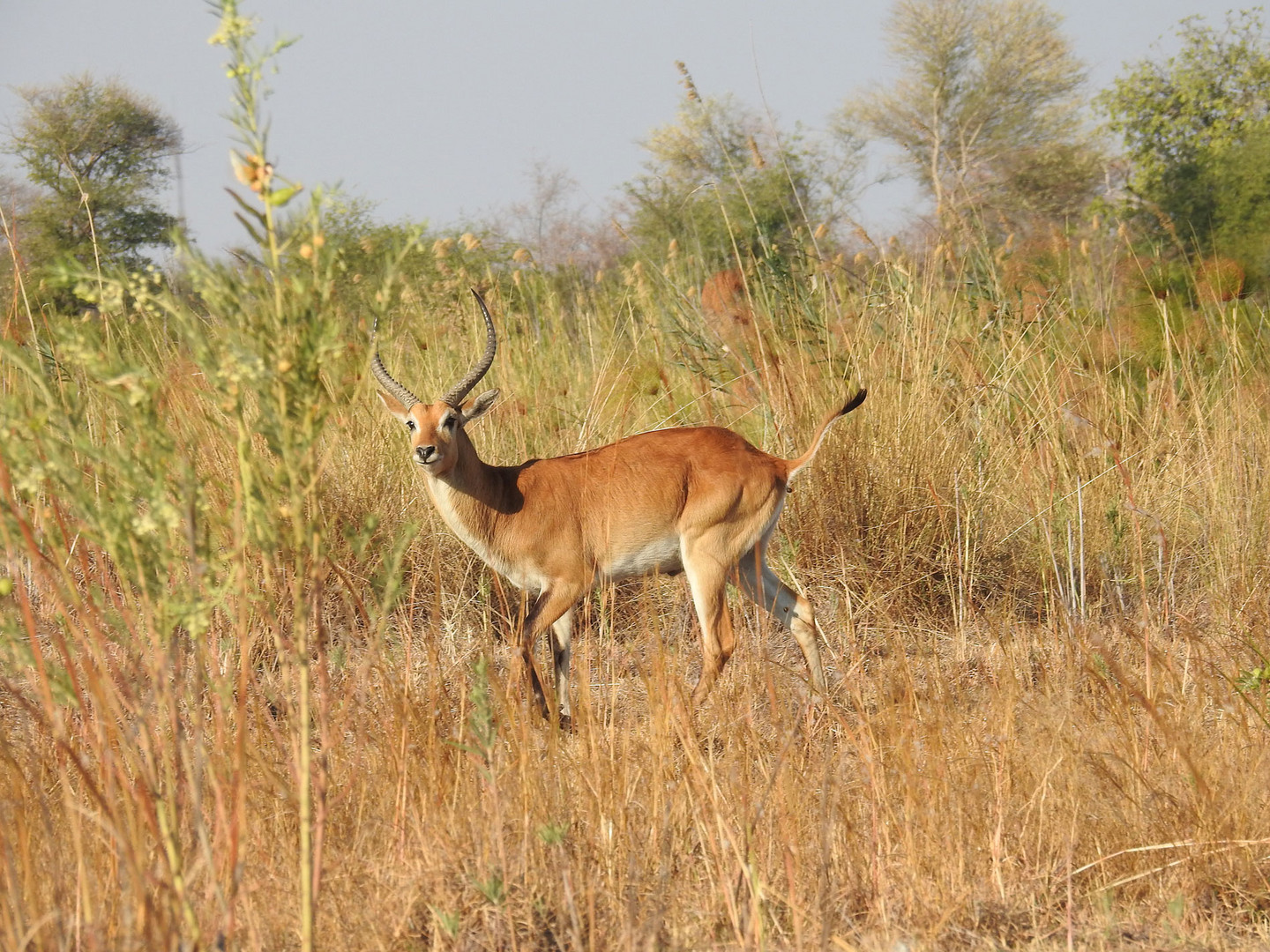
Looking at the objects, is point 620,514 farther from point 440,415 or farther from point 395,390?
point 395,390

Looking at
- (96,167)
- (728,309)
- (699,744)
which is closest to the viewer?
(699,744)

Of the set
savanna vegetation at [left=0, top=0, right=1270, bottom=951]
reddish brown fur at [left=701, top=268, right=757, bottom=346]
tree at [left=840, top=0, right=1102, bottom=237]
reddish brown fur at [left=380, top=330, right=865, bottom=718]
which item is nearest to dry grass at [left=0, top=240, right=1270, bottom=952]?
savanna vegetation at [left=0, top=0, right=1270, bottom=951]

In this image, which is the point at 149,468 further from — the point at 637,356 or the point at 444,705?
the point at 637,356

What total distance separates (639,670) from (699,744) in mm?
607

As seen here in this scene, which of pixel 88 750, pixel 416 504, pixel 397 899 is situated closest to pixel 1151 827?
pixel 397 899

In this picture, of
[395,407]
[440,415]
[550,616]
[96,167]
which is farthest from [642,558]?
[96,167]

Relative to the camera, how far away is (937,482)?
5602 millimetres

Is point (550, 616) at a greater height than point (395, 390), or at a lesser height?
lesser

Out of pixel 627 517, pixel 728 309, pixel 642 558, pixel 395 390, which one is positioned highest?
pixel 728 309

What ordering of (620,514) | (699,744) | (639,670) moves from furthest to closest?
(620,514), (639,670), (699,744)

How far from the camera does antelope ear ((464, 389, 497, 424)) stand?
5.02 meters

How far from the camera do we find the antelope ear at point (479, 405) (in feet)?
16.5

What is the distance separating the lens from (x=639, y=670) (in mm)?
3984

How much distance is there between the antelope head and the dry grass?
67cm
